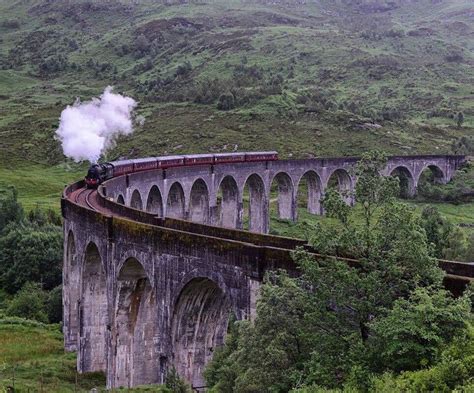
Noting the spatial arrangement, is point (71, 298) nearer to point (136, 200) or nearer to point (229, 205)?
Result: point (136, 200)

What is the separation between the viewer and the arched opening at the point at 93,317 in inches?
1234

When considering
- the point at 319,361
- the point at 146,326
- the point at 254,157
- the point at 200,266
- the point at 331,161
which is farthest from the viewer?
the point at 331,161

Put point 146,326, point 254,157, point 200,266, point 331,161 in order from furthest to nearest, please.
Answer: point 331,161 < point 254,157 < point 146,326 < point 200,266

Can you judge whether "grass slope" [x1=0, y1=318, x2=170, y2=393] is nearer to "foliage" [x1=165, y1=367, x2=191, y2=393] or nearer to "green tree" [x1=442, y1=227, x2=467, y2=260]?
"foliage" [x1=165, y1=367, x2=191, y2=393]

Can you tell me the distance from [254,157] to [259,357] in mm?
52561

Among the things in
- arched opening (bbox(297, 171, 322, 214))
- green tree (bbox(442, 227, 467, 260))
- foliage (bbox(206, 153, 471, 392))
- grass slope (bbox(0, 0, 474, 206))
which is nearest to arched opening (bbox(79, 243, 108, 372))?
foliage (bbox(206, 153, 471, 392))

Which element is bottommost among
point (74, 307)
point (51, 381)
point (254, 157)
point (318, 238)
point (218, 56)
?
point (51, 381)

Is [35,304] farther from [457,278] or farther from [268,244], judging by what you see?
[457,278]

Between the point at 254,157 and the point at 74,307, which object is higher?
the point at 254,157

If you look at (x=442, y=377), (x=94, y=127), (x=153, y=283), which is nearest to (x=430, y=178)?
(x=94, y=127)

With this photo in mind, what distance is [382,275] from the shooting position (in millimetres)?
14719

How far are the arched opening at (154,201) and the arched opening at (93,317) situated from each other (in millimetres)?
20231

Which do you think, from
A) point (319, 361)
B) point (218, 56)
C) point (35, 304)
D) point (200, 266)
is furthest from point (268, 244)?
point (218, 56)

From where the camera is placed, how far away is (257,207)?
68.2 meters
